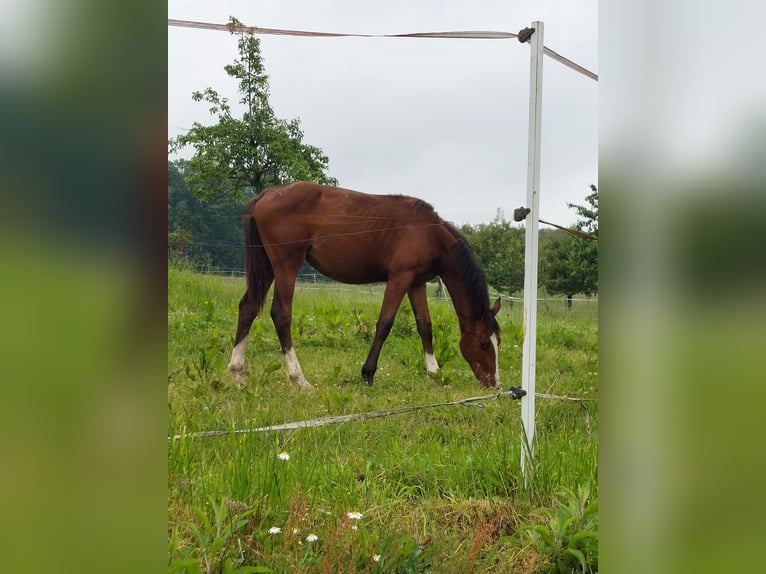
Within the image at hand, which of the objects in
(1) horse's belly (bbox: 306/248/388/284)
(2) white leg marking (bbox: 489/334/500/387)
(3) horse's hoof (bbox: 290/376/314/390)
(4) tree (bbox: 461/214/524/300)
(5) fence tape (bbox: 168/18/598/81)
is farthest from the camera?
(2) white leg marking (bbox: 489/334/500/387)

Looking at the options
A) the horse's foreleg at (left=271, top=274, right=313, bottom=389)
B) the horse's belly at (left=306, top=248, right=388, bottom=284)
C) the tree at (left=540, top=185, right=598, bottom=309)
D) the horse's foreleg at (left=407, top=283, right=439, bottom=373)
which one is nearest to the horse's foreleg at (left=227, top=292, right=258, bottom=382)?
the horse's foreleg at (left=271, top=274, right=313, bottom=389)

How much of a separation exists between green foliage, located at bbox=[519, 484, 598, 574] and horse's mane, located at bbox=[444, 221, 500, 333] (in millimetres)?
1494

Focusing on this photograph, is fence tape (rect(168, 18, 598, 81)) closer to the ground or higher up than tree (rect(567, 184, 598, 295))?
higher up

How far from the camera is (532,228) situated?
108 inches

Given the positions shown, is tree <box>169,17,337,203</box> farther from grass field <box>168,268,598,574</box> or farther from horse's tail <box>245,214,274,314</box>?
grass field <box>168,268,598,574</box>

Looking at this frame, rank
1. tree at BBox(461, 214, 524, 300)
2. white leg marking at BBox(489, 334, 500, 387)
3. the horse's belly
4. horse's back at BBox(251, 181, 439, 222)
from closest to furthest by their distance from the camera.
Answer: horse's back at BBox(251, 181, 439, 222)
the horse's belly
tree at BBox(461, 214, 524, 300)
white leg marking at BBox(489, 334, 500, 387)

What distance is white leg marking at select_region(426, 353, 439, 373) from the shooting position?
3.50 metres

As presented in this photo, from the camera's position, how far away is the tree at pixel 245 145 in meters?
2.74

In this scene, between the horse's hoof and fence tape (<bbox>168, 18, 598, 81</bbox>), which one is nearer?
fence tape (<bbox>168, 18, 598, 81</bbox>)

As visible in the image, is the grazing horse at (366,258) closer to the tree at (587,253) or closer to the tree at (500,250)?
the tree at (500,250)

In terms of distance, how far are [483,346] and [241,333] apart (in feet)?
4.77
